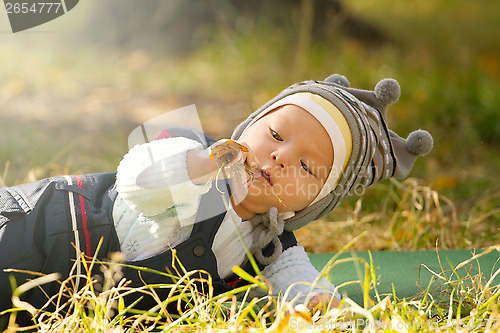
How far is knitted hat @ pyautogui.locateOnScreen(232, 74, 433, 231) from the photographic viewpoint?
5.47 feet

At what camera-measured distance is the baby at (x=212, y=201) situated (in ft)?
4.71

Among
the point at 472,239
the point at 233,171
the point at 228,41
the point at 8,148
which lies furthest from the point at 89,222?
the point at 228,41

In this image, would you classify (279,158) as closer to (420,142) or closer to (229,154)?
(229,154)

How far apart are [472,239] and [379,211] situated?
2.07 ft

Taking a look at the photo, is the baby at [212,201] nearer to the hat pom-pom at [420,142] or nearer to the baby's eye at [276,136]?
the baby's eye at [276,136]

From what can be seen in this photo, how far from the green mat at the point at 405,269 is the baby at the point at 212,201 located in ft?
0.82

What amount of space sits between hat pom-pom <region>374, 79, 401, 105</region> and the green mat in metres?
0.52

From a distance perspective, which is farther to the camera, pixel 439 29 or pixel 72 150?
pixel 439 29

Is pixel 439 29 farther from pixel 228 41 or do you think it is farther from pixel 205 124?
pixel 205 124

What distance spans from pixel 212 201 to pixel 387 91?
0.70 meters

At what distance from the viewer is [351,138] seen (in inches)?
67.0

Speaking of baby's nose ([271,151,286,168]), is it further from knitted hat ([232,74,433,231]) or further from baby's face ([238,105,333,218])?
knitted hat ([232,74,433,231])

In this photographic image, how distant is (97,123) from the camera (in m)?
4.65

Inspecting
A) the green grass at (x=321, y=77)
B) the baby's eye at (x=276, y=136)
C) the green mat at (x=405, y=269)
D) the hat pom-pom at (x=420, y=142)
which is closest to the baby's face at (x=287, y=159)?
the baby's eye at (x=276, y=136)
